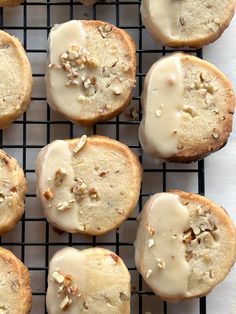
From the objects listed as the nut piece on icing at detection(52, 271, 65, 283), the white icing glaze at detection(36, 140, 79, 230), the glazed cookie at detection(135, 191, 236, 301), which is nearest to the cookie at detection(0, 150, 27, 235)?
the white icing glaze at detection(36, 140, 79, 230)

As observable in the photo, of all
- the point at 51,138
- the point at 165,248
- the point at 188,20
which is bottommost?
the point at 165,248

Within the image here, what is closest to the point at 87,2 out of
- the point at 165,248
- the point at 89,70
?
the point at 89,70

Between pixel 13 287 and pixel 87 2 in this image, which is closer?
pixel 13 287

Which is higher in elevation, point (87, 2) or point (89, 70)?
point (87, 2)

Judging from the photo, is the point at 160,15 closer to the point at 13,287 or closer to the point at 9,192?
the point at 9,192

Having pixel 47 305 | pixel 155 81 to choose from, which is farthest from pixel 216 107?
pixel 47 305

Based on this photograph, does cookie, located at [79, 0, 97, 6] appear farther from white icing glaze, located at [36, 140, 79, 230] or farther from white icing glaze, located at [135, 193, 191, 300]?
white icing glaze, located at [135, 193, 191, 300]

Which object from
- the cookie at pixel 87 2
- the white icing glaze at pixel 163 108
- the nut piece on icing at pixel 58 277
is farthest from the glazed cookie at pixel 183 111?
the nut piece on icing at pixel 58 277
